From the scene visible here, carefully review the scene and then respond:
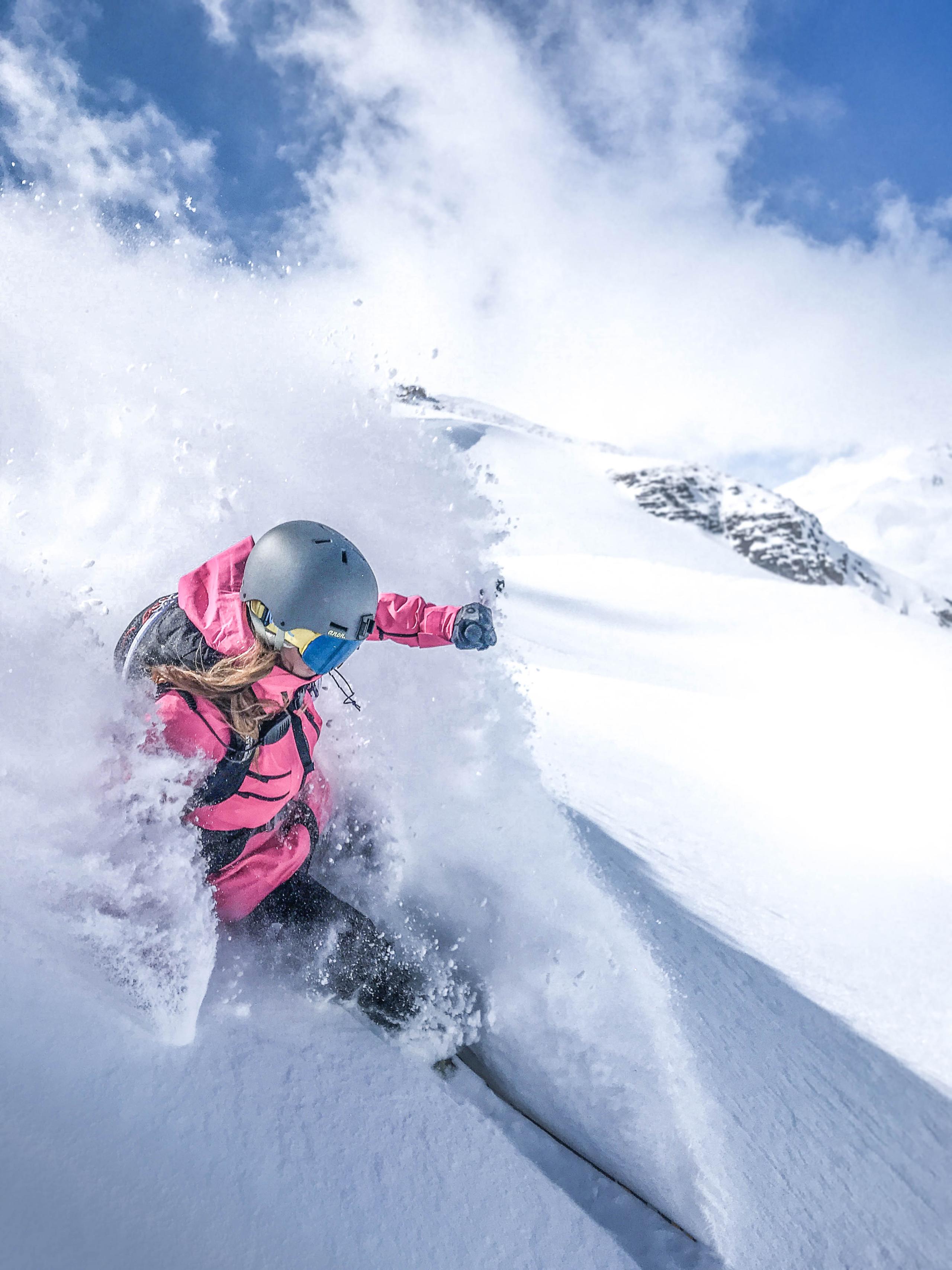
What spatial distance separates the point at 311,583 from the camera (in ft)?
6.95

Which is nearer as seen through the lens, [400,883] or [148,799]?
[148,799]

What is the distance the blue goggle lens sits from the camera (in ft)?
7.03

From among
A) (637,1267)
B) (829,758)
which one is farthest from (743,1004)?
(829,758)

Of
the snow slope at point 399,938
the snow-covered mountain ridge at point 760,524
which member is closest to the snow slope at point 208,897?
the snow slope at point 399,938

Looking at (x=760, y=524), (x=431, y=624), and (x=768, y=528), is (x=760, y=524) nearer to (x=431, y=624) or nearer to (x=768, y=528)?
(x=768, y=528)

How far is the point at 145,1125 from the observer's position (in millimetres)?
1467

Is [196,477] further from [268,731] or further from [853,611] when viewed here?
[853,611]

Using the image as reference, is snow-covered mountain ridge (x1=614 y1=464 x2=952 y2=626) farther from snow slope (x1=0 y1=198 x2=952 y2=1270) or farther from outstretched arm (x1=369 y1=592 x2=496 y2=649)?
outstretched arm (x1=369 y1=592 x2=496 y2=649)

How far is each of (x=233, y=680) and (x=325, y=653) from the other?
0.29 meters

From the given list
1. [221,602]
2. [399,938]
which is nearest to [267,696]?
[221,602]

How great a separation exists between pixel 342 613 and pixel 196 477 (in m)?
1.87

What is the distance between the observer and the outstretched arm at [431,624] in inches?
104

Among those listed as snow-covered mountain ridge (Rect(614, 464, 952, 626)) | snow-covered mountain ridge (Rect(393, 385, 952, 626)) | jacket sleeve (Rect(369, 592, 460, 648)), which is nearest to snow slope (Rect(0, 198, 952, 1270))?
jacket sleeve (Rect(369, 592, 460, 648))

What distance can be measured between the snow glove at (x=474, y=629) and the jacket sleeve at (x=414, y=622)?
0.05 metres
